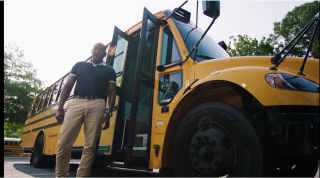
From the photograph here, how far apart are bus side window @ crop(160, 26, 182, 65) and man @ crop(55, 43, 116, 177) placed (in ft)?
2.50

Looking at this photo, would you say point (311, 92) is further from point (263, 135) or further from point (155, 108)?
point (155, 108)

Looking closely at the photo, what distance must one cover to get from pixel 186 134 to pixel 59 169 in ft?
5.23

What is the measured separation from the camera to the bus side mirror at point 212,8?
7.04 ft

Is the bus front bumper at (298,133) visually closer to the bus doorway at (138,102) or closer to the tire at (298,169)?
the tire at (298,169)

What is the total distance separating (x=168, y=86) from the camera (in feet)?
9.59

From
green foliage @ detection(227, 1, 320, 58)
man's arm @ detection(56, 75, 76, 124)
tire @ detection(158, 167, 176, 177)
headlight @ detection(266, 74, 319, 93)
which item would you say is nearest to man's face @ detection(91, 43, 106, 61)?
man's arm @ detection(56, 75, 76, 124)

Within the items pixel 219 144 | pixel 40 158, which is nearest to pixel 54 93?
pixel 40 158

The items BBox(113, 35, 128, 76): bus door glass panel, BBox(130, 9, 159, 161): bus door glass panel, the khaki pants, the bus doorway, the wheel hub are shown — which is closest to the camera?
the wheel hub

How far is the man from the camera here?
274 cm

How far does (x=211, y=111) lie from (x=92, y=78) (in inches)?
65.2

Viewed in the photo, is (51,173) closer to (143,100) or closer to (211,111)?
(143,100)

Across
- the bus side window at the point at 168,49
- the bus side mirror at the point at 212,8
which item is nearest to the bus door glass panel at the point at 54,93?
the bus side window at the point at 168,49

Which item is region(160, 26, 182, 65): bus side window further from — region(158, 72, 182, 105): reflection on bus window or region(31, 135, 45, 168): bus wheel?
region(31, 135, 45, 168): bus wheel

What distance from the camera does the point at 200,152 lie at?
2.12 meters
